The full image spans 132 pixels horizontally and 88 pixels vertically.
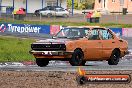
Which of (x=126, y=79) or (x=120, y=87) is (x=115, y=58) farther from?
(x=126, y=79)

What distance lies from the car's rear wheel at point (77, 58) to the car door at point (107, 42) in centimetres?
134

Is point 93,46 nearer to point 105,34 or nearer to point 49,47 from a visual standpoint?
point 105,34

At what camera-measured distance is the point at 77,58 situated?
787 inches

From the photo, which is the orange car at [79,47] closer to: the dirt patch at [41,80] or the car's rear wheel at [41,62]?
the car's rear wheel at [41,62]

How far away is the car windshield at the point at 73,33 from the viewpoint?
67.8 ft

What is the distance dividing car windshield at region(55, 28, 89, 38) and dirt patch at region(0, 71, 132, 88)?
402cm

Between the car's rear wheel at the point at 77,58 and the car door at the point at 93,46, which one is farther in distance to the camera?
the car door at the point at 93,46

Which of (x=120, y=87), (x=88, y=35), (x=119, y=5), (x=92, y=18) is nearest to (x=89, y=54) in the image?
(x=88, y=35)

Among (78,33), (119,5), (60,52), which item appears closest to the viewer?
(60,52)

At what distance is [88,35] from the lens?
2086 cm

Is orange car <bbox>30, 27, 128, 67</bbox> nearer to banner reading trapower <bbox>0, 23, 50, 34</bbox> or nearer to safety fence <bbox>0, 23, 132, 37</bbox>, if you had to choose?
safety fence <bbox>0, 23, 132, 37</bbox>

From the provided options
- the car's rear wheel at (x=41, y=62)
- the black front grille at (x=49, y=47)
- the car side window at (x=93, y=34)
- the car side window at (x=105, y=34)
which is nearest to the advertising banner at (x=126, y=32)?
the car side window at (x=105, y=34)

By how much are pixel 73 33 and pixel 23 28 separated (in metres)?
27.6

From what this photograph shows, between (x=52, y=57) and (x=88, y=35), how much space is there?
75.6 inches
